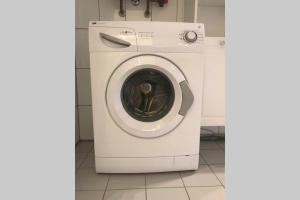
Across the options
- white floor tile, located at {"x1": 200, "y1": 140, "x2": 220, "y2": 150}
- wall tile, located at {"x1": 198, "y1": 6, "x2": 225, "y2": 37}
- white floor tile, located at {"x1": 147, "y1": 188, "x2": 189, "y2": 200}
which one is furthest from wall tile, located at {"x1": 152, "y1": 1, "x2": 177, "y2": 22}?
white floor tile, located at {"x1": 147, "y1": 188, "x2": 189, "y2": 200}

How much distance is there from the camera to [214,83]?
1.29m

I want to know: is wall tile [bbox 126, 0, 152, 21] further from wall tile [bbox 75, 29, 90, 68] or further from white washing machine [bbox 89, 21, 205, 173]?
white washing machine [bbox 89, 21, 205, 173]

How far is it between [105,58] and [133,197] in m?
0.67

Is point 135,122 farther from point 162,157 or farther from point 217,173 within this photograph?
point 217,173

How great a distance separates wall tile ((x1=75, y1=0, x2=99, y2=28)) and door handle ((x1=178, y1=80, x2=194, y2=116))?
3.09 feet

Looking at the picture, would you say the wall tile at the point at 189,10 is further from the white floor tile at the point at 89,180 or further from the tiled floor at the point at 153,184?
the white floor tile at the point at 89,180

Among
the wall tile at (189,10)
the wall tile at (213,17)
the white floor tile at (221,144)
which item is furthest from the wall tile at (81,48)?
the white floor tile at (221,144)

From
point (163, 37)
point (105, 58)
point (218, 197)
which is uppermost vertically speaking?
point (163, 37)

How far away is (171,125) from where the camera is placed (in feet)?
3.61

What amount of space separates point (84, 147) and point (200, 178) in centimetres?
87

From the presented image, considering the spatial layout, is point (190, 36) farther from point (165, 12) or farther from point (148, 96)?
point (165, 12)

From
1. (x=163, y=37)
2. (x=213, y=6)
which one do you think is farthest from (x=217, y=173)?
(x=213, y=6)

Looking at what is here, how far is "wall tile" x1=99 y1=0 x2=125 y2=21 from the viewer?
1.60m

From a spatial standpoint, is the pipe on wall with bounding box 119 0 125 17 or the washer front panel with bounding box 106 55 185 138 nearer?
the washer front panel with bounding box 106 55 185 138
